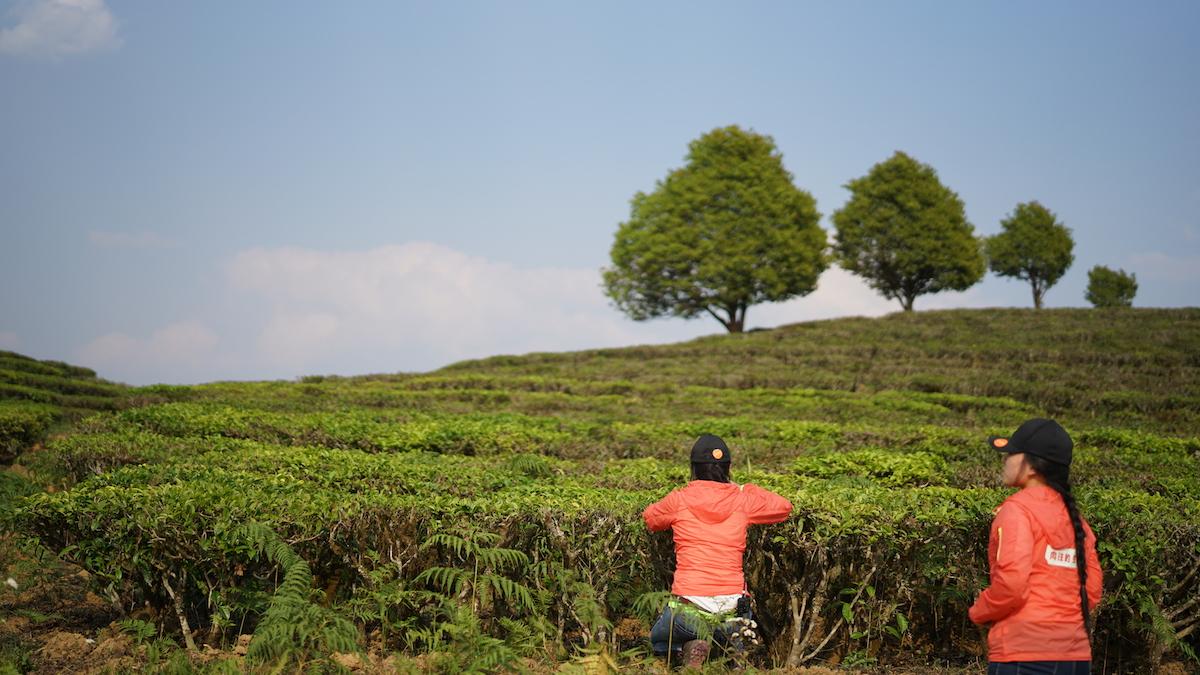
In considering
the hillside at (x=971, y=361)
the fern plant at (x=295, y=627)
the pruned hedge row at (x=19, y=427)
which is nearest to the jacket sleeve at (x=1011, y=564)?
the fern plant at (x=295, y=627)

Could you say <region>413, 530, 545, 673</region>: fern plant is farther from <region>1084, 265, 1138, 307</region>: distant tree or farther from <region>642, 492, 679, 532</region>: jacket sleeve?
<region>1084, 265, 1138, 307</region>: distant tree

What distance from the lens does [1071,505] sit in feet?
14.0

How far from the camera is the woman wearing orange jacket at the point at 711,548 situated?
18.4 ft

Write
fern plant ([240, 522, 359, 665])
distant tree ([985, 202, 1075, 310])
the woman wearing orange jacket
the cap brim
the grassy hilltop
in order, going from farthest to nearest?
distant tree ([985, 202, 1075, 310])
the grassy hilltop
the woman wearing orange jacket
fern plant ([240, 522, 359, 665])
the cap brim

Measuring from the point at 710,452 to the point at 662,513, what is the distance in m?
0.52

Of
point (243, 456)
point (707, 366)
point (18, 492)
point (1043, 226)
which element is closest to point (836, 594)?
point (243, 456)

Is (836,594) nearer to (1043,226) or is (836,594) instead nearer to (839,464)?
(839,464)

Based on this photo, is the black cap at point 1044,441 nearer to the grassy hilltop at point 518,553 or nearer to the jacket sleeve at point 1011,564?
the jacket sleeve at point 1011,564

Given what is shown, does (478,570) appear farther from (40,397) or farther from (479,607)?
(40,397)

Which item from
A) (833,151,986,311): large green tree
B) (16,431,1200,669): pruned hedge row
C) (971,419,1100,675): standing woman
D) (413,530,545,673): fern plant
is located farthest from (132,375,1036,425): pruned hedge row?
(833,151,986,311): large green tree

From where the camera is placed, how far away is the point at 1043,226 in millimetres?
68438

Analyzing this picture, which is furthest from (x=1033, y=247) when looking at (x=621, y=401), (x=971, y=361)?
(x=621, y=401)

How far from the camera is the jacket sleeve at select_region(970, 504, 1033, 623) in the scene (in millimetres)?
4105

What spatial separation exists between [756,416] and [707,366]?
434 inches
